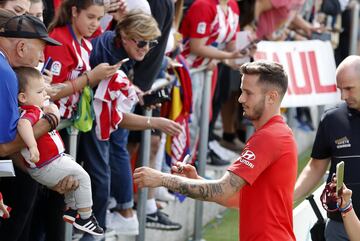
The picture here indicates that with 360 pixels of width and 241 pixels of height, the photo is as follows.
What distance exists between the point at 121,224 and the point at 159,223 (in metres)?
0.69

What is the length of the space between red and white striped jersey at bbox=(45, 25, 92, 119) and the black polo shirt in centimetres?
155

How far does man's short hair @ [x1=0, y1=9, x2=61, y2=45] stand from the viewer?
5.24 meters

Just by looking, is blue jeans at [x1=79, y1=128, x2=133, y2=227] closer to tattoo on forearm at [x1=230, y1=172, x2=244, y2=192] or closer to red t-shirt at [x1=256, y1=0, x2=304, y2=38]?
tattoo on forearm at [x1=230, y1=172, x2=244, y2=192]

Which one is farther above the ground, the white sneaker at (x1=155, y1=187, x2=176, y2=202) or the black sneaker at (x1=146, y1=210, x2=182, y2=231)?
the white sneaker at (x1=155, y1=187, x2=176, y2=202)

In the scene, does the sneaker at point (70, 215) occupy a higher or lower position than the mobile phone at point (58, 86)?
lower

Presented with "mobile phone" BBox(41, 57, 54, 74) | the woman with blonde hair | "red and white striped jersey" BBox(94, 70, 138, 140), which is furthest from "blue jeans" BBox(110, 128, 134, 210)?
"mobile phone" BBox(41, 57, 54, 74)

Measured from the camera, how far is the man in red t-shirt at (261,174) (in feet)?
16.8

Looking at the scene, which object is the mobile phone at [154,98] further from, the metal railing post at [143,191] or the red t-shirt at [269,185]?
the red t-shirt at [269,185]

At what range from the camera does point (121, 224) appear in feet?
22.8

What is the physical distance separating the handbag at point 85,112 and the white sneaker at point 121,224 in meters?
1.08

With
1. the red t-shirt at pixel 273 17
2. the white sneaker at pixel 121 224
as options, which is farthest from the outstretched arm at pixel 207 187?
the red t-shirt at pixel 273 17

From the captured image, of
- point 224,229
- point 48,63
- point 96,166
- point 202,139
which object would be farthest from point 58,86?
point 224,229

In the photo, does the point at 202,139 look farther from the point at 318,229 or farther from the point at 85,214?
the point at 85,214

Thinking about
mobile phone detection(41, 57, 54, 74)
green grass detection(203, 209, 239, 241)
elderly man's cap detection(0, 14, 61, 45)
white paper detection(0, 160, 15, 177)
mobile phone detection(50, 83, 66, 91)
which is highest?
elderly man's cap detection(0, 14, 61, 45)
